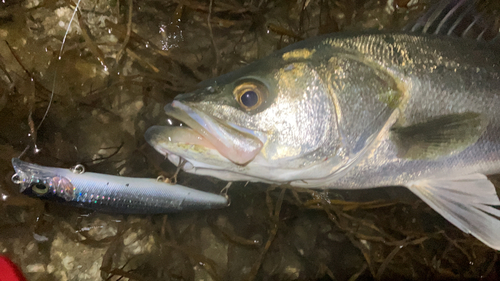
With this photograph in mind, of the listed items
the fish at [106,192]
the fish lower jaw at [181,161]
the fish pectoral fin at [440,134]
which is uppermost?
the fish pectoral fin at [440,134]

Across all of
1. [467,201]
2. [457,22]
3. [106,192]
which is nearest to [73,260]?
[106,192]

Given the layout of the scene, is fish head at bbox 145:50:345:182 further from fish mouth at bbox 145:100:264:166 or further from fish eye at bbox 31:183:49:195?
fish eye at bbox 31:183:49:195

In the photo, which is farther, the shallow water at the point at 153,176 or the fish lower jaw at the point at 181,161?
the shallow water at the point at 153,176

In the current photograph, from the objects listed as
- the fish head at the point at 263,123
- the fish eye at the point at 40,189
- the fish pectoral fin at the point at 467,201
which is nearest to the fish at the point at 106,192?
the fish eye at the point at 40,189

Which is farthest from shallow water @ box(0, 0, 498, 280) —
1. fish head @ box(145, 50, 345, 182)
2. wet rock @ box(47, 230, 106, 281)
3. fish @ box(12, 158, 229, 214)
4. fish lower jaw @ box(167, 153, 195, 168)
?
fish head @ box(145, 50, 345, 182)

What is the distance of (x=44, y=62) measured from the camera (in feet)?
5.43

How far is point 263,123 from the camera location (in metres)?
1.06

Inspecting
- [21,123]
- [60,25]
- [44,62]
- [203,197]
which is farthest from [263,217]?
[60,25]

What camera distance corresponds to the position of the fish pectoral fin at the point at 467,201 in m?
1.29

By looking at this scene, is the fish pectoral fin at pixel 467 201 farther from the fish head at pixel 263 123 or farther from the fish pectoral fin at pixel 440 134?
the fish head at pixel 263 123

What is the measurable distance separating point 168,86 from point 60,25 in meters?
0.98

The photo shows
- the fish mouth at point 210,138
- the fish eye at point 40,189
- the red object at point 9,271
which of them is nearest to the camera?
the fish mouth at point 210,138

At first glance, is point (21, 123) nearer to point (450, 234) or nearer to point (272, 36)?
point (272, 36)

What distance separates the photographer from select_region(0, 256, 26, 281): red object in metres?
1.49
